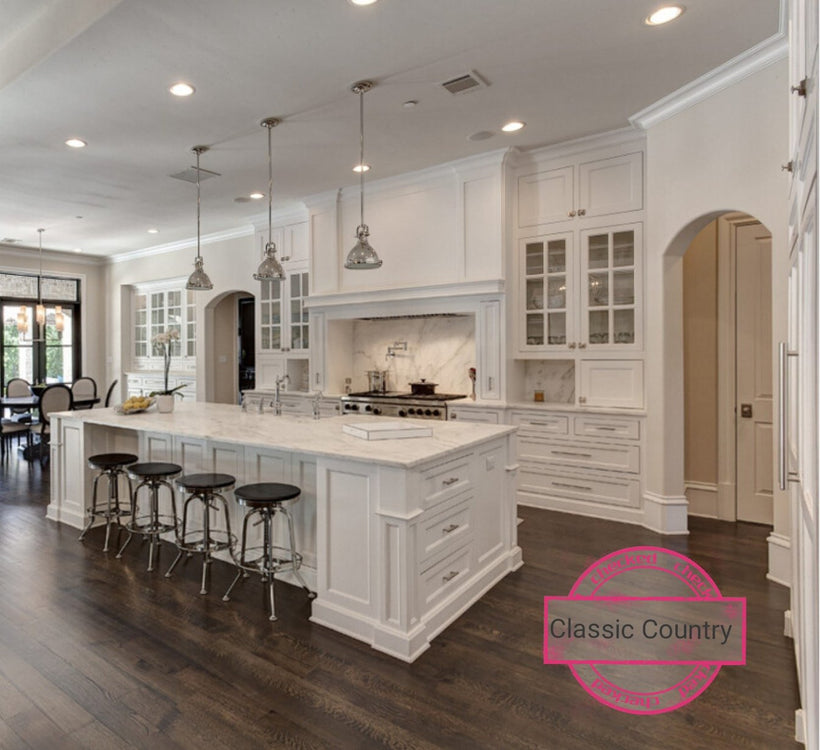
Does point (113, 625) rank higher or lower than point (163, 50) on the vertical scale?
lower

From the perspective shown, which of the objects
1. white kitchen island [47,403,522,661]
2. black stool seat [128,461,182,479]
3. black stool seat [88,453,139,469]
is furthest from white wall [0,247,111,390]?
black stool seat [128,461,182,479]

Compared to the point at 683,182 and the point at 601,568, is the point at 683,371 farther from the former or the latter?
the point at 601,568

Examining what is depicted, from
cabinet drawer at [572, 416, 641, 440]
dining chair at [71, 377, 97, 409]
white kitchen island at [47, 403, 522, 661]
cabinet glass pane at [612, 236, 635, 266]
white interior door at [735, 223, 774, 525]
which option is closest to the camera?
white kitchen island at [47, 403, 522, 661]

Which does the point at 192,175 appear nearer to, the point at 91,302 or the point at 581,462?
the point at 581,462

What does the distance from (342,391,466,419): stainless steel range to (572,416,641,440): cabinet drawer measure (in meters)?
1.19

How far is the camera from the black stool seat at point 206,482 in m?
3.12

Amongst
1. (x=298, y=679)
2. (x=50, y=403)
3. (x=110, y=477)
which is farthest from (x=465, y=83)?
(x=50, y=403)

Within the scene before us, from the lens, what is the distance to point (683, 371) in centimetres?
426

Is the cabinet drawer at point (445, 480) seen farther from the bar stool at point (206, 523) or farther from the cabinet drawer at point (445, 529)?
the bar stool at point (206, 523)

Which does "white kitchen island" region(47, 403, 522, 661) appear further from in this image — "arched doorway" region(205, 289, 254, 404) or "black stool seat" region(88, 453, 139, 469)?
"arched doorway" region(205, 289, 254, 404)

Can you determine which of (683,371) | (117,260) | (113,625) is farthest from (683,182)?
(117,260)

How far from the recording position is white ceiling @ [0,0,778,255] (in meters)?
2.75

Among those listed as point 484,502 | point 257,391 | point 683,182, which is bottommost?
point 484,502

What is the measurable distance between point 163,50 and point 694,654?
4175mm
